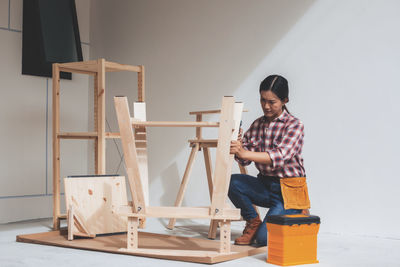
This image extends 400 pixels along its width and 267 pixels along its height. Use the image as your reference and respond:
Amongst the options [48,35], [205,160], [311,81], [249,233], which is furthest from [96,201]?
[311,81]

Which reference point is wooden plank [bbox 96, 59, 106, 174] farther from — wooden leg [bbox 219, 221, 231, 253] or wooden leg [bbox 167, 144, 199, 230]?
wooden leg [bbox 219, 221, 231, 253]

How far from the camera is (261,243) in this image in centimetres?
293

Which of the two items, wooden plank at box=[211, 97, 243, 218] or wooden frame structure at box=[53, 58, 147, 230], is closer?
wooden plank at box=[211, 97, 243, 218]

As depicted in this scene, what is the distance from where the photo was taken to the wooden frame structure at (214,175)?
101 inches

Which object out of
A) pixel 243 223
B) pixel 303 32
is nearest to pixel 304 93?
pixel 303 32

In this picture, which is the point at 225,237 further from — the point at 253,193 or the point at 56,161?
the point at 56,161

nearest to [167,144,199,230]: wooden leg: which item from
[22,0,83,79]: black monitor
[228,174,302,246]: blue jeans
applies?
[228,174,302,246]: blue jeans

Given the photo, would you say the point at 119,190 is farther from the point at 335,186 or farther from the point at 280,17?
the point at 280,17

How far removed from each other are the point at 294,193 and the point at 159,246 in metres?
0.85

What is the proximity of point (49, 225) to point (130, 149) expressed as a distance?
166cm

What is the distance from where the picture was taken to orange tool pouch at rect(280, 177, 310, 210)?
295 centimetres

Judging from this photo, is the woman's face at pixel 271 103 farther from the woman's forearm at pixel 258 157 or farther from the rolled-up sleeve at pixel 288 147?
the woman's forearm at pixel 258 157

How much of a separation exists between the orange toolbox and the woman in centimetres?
38

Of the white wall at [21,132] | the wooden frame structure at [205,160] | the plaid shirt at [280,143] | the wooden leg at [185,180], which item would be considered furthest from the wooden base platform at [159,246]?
the white wall at [21,132]
